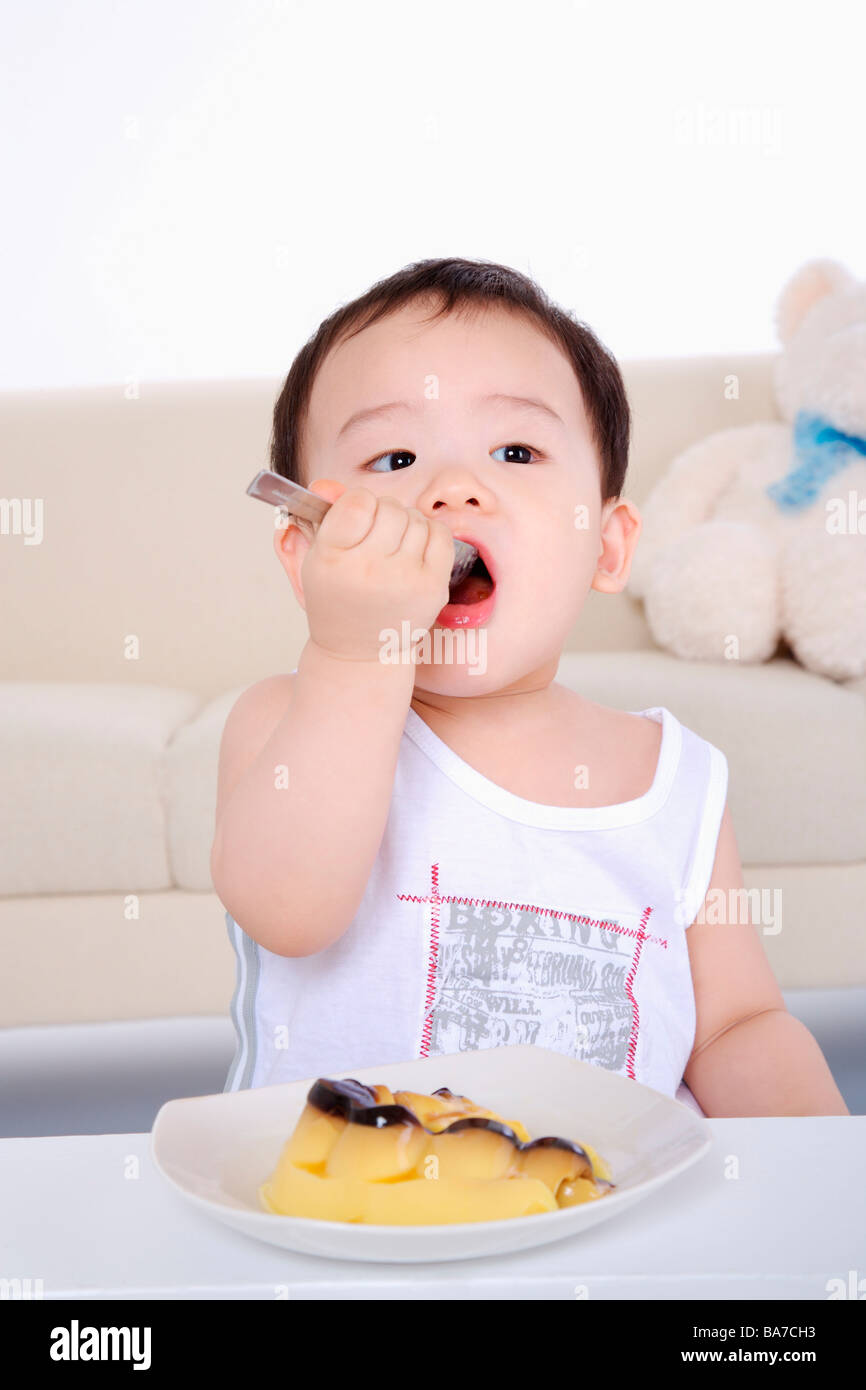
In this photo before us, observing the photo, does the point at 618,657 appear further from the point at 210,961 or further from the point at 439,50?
the point at 439,50

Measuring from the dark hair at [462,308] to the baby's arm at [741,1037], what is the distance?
350 mm

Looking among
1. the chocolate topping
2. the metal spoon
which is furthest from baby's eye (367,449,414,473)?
the chocolate topping

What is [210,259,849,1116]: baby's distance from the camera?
32.8 inches

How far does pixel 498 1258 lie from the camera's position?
0.40 m

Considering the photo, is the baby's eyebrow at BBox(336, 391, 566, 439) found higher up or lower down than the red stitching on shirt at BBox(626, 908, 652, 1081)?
higher up

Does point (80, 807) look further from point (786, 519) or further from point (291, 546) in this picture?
point (786, 519)

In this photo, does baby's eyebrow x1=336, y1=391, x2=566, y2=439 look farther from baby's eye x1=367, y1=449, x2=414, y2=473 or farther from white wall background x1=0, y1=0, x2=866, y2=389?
white wall background x1=0, y1=0, x2=866, y2=389

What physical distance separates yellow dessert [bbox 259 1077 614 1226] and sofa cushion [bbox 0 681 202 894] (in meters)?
1.18

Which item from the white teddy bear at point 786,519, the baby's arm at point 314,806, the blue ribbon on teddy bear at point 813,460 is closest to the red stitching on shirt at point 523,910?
the baby's arm at point 314,806

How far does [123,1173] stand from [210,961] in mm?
→ 1209

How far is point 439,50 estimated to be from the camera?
113 inches

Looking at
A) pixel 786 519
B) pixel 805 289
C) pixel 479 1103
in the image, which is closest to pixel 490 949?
pixel 479 1103

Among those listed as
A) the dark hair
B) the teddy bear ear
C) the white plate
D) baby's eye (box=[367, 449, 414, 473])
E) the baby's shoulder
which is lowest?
the white plate
